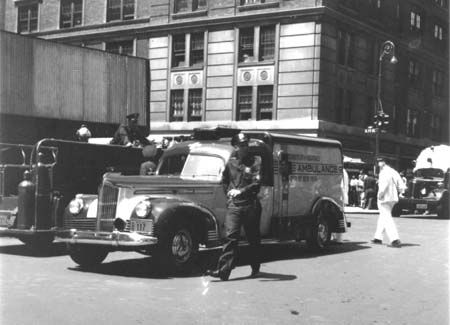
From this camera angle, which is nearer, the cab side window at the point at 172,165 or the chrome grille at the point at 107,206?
the chrome grille at the point at 107,206

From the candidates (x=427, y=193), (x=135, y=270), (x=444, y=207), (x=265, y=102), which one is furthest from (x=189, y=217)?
(x=265, y=102)

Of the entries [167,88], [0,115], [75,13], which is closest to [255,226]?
[0,115]

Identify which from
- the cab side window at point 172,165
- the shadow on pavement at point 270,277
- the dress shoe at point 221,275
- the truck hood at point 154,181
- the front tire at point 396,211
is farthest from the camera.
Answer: the front tire at point 396,211

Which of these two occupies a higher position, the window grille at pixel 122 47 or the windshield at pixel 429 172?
the window grille at pixel 122 47

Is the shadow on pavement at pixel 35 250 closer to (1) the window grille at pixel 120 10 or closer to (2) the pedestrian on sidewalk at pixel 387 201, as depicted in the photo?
(2) the pedestrian on sidewalk at pixel 387 201

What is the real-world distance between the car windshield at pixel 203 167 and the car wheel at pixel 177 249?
1.08 m

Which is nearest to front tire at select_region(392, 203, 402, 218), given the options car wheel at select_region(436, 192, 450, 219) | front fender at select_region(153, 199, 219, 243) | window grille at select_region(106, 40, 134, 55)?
car wheel at select_region(436, 192, 450, 219)

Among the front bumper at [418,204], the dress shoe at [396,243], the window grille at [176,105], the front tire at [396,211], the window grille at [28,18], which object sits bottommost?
the front tire at [396,211]

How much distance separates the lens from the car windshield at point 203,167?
33.5 ft

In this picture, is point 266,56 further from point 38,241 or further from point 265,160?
point 265,160

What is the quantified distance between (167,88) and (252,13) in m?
6.36

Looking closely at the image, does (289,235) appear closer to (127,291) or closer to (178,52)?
(127,291)

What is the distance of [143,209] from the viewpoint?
29.3ft

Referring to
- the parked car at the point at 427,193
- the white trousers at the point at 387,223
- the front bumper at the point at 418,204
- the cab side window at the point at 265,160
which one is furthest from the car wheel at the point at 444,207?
the cab side window at the point at 265,160
